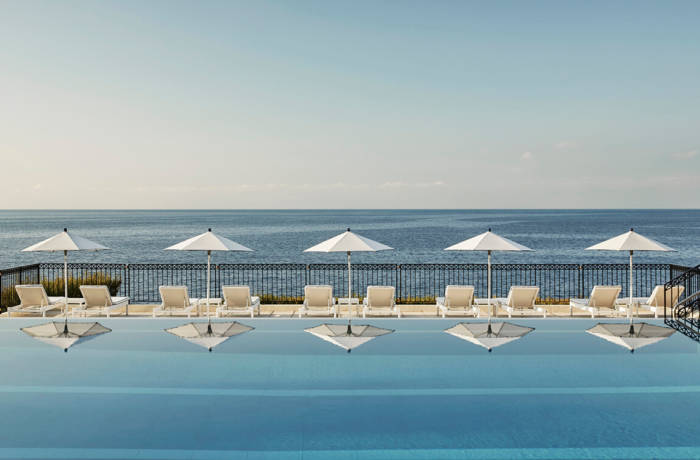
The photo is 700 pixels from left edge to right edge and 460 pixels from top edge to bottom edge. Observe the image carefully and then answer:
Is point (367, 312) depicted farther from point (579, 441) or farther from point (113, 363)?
point (579, 441)

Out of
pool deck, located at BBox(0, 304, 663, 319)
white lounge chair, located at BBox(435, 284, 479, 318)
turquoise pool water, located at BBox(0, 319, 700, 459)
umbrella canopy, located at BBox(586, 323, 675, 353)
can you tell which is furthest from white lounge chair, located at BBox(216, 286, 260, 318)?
umbrella canopy, located at BBox(586, 323, 675, 353)

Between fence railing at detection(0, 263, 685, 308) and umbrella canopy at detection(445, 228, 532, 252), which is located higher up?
umbrella canopy at detection(445, 228, 532, 252)

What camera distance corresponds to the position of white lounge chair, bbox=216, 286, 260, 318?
37.1 feet

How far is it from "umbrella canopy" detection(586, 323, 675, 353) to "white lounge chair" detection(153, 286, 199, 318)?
8.72 metres

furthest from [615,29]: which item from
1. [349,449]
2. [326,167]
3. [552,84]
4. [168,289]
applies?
[326,167]

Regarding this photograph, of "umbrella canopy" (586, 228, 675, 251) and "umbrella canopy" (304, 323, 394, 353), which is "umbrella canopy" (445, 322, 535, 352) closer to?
"umbrella canopy" (304, 323, 394, 353)

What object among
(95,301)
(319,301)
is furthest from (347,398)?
(95,301)

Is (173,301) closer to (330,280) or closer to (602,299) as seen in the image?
(602,299)

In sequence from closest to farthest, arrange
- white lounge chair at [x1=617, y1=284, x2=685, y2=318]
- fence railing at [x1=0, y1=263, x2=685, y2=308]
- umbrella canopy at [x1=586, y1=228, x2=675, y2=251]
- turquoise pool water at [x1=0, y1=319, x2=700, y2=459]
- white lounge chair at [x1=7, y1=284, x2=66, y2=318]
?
turquoise pool water at [x1=0, y1=319, x2=700, y2=459] → umbrella canopy at [x1=586, y1=228, x2=675, y2=251] → white lounge chair at [x1=7, y1=284, x2=66, y2=318] → white lounge chair at [x1=617, y1=284, x2=685, y2=318] → fence railing at [x1=0, y1=263, x2=685, y2=308]

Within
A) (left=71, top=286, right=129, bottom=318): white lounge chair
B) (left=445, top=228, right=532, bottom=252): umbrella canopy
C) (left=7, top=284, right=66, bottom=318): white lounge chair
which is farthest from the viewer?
(left=71, top=286, right=129, bottom=318): white lounge chair

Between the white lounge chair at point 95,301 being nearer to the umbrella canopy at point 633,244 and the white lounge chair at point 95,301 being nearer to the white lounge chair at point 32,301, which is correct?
the white lounge chair at point 32,301

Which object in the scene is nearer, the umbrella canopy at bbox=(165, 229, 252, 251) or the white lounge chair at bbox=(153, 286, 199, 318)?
the umbrella canopy at bbox=(165, 229, 252, 251)

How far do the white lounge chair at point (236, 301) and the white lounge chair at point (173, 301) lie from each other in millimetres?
730

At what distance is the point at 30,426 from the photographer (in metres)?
5.46
